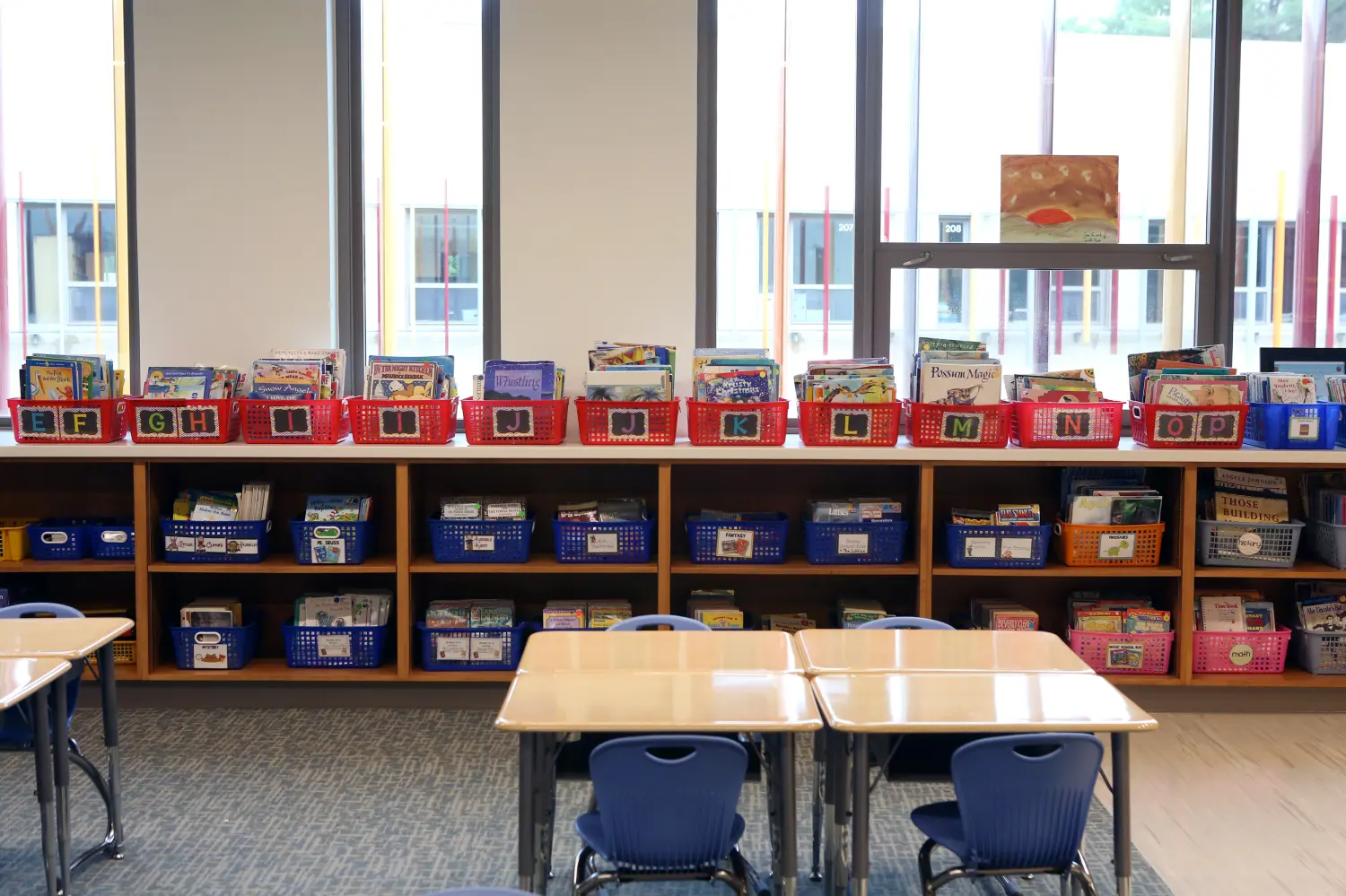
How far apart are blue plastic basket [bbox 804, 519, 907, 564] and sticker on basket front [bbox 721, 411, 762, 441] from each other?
0.43m

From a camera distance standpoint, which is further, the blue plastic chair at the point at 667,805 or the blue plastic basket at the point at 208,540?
→ the blue plastic basket at the point at 208,540

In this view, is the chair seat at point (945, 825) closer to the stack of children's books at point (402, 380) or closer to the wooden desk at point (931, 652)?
the wooden desk at point (931, 652)

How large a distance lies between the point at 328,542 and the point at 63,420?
3.58 ft

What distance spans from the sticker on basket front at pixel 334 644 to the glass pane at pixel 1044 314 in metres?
2.61

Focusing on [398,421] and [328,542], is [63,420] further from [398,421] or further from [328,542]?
[398,421]

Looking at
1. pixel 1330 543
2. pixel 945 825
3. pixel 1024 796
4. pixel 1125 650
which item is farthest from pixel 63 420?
pixel 1330 543

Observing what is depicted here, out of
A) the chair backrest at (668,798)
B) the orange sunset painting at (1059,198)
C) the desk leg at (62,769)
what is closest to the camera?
the chair backrest at (668,798)

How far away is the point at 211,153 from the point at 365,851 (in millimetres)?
3034

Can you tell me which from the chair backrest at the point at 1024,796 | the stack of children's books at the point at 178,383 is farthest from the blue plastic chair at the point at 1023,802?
the stack of children's books at the point at 178,383

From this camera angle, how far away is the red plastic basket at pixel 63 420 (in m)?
4.27

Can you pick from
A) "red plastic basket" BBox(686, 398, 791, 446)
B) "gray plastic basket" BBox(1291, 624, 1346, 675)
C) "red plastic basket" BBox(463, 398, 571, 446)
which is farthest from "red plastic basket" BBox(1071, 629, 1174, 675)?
"red plastic basket" BBox(463, 398, 571, 446)

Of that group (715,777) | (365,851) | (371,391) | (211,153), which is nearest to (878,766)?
(715,777)

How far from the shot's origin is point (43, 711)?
2.71 meters

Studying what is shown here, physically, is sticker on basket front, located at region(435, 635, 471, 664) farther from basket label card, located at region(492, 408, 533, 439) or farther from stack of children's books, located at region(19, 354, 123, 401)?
stack of children's books, located at region(19, 354, 123, 401)
